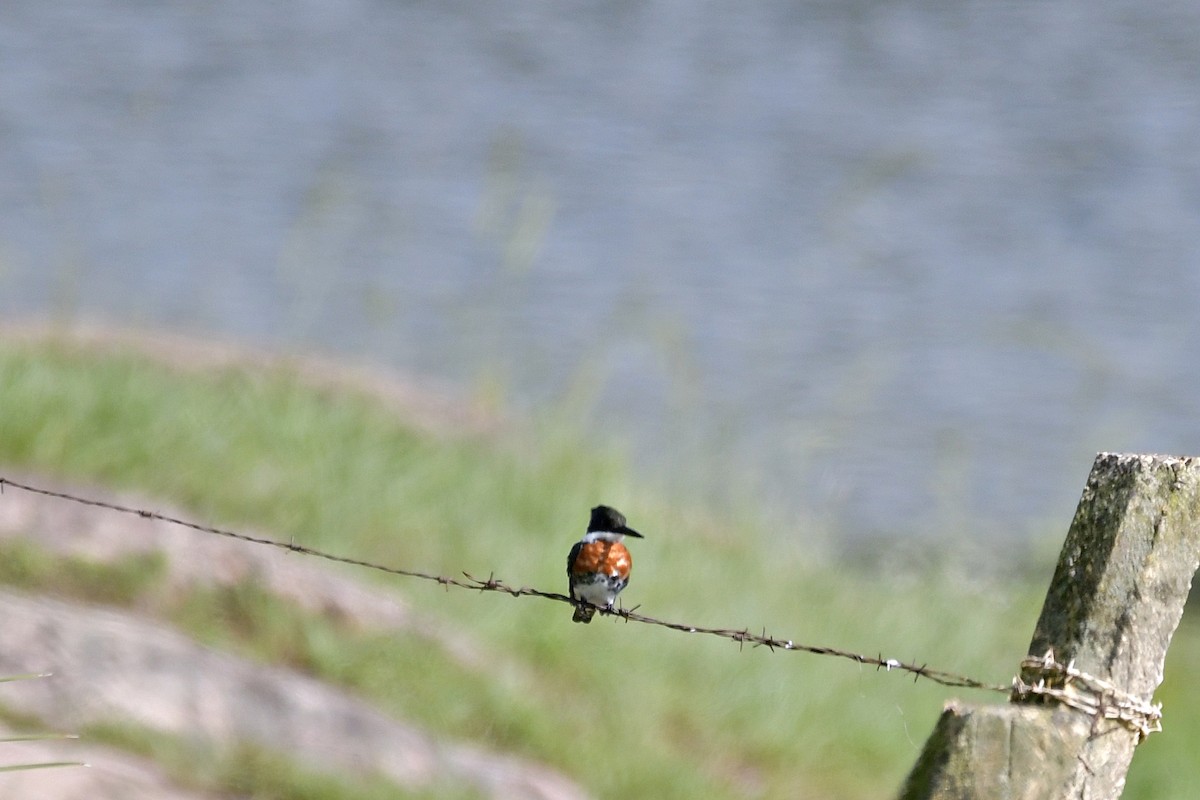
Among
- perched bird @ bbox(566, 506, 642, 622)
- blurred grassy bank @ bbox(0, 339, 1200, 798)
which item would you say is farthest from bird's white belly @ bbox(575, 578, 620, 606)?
blurred grassy bank @ bbox(0, 339, 1200, 798)

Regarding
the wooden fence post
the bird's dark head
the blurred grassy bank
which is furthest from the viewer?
the blurred grassy bank

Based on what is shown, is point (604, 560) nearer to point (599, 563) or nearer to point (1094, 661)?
point (599, 563)

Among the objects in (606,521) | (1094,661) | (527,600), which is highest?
(527,600)

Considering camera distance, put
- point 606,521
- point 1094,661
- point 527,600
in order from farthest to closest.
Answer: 1. point 527,600
2. point 606,521
3. point 1094,661

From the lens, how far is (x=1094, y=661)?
203cm

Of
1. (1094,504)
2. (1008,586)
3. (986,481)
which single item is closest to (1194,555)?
(1094,504)

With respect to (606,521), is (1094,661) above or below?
below

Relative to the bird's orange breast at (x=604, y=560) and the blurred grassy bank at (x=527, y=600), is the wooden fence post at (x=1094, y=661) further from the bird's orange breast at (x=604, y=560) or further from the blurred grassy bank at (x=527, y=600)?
the blurred grassy bank at (x=527, y=600)

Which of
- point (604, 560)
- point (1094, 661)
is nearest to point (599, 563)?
point (604, 560)

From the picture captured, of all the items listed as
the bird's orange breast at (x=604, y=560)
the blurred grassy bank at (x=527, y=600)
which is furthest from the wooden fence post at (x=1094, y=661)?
the blurred grassy bank at (x=527, y=600)

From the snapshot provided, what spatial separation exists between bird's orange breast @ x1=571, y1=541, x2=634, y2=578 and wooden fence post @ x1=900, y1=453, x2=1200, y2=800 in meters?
0.55

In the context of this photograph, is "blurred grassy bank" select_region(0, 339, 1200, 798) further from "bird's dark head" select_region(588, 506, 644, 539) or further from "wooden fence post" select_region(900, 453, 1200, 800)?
"wooden fence post" select_region(900, 453, 1200, 800)

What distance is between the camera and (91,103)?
1673cm

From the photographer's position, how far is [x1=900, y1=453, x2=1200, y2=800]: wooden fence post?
6.38 ft
